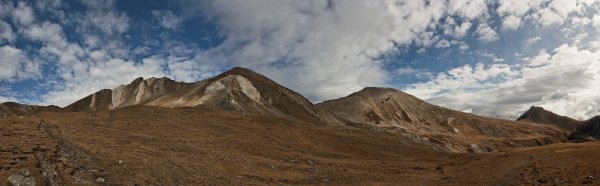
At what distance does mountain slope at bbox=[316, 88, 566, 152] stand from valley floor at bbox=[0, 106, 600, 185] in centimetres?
6928

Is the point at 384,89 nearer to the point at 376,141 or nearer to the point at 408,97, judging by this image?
the point at 408,97

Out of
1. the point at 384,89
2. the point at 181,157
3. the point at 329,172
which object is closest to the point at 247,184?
the point at 181,157

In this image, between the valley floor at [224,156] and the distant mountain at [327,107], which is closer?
the valley floor at [224,156]

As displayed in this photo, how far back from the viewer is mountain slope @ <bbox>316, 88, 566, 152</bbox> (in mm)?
135500

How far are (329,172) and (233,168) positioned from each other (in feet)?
28.3

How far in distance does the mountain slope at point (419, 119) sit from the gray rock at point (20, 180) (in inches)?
4274

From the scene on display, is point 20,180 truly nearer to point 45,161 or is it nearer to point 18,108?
point 45,161

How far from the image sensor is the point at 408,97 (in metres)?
189

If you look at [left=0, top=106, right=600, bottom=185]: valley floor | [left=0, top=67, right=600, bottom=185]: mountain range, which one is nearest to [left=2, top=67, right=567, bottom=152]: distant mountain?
[left=0, top=67, right=600, bottom=185]: mountain range

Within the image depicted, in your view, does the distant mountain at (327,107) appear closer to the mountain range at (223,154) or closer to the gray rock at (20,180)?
the mountain range at (223,154)

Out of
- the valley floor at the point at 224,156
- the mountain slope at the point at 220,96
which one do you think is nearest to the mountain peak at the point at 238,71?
the mountain slope at the point at 220,96

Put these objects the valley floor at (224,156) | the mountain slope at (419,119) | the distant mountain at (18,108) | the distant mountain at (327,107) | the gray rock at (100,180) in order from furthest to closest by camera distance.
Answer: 1. the mountain slope at (419,119)
2. the distant mountain at (18,108)
3. the distant mountain at (327,107)
4. the valley floor at (224,156)
5. the gray rock at (100,180)

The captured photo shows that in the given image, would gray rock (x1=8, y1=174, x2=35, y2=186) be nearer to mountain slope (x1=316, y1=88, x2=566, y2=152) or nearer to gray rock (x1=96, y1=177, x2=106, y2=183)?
gray rock (x1=96, y1=177, x2=106, y2=183)

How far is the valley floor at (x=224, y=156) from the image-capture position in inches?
930
